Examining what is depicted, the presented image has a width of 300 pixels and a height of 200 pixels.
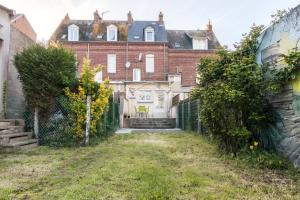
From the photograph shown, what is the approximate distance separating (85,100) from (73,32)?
24464 mm

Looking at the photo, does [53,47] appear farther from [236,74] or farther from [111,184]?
[111,184]

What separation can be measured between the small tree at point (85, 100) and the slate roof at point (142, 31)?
2301 centimetres

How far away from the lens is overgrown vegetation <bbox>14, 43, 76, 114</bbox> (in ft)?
30.9

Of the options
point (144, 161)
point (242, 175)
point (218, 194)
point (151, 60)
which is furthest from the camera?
point (151, 60)

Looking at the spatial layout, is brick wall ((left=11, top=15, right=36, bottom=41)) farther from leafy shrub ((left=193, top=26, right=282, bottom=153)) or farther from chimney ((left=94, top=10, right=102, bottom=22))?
leafy shrub ((left=193, top=26, right=282, bottom=153))

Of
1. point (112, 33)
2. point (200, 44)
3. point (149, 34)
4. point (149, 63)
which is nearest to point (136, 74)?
point (149, 63)

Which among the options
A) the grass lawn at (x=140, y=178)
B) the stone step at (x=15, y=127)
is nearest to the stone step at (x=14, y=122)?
the stone step at (x=15, y=127)

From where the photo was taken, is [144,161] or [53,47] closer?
[144,161]

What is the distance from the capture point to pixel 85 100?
994 centimetres

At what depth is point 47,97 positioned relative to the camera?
9633 mm

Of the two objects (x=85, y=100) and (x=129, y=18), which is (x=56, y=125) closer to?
(x=85, y=100)

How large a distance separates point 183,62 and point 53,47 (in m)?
24.4

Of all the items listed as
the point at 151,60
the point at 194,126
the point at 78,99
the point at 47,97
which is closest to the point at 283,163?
the point at 78,99

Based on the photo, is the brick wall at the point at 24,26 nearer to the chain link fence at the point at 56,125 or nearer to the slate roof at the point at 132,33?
the slate roof at the point at 132,33
